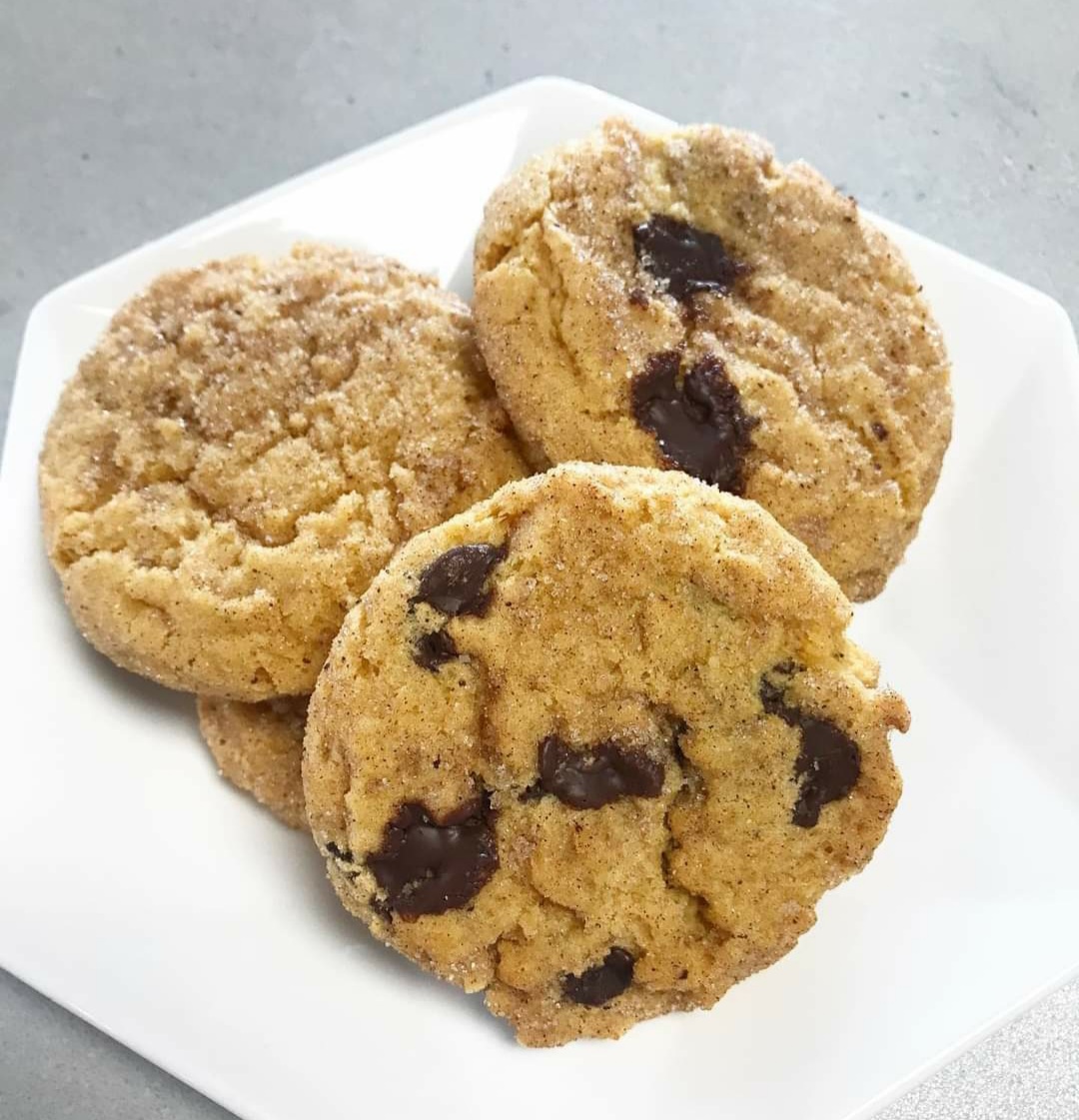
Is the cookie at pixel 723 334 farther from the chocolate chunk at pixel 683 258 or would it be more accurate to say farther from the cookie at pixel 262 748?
the cookie at pixel 262 748

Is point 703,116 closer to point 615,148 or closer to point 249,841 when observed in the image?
point 615,148

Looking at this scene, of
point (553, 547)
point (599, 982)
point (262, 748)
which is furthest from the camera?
point (262, 748)

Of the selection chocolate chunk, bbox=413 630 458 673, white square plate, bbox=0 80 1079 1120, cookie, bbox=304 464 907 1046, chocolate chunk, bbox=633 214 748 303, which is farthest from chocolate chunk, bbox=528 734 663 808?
chocolate chunk, bbox=633 214 748 303

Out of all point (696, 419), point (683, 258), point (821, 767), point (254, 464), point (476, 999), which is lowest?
point (476, 999)

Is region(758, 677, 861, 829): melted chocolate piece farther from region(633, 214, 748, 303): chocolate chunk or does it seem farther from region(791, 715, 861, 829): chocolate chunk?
region(633, 214, 748, 303): chocolate chunk

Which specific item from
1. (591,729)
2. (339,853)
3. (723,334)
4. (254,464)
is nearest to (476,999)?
(339,853)

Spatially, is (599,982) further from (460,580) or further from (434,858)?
(460,580)

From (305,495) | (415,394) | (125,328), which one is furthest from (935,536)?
(125,328)
